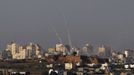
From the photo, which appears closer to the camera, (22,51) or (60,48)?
(22,51)

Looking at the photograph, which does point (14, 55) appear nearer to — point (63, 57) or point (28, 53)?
point (28, 53)

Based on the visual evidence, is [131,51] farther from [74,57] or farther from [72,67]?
[72,67]

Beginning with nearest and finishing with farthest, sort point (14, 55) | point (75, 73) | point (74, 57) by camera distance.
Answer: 1. point (75, 73)
2. point (74, 57)
3. point (14, 55)

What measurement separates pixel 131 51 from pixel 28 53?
22.0 m

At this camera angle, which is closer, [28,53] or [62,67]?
[62,67]

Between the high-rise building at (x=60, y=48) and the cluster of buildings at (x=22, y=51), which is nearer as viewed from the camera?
the cluster of buildings at (x=22, y=51)

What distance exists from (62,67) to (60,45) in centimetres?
3875

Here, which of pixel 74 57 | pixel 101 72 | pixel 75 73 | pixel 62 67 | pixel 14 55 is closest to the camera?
pixel 75 73

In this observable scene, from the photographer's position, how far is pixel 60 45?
11112 cm

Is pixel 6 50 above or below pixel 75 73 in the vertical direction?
above

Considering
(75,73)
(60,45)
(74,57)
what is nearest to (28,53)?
(60,45)

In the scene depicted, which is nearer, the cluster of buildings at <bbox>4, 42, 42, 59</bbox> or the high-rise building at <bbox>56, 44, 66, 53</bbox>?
the cluster of buildings at <bbox>4, 42, 42, 59</bbox>

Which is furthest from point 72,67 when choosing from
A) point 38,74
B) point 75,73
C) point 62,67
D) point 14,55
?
point 14,55

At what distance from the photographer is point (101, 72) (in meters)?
67.5
